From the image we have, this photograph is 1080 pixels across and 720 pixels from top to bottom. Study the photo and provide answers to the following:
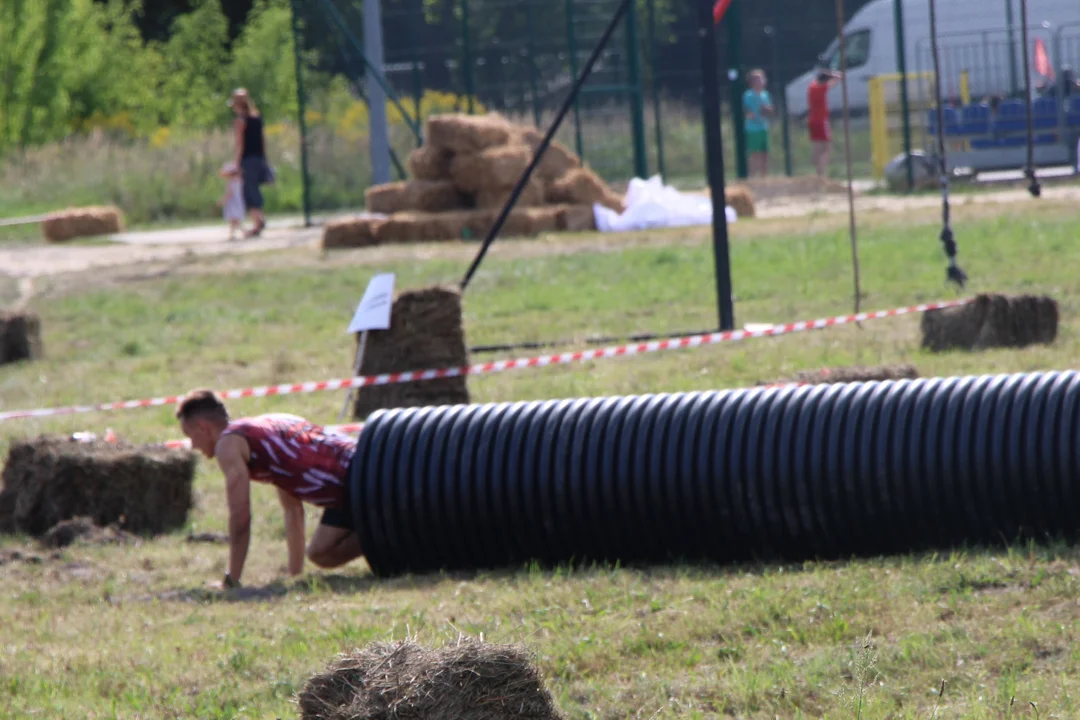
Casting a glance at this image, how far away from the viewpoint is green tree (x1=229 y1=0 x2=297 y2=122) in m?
39.7

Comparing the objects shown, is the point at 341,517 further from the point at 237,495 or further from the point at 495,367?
the point at 495,367

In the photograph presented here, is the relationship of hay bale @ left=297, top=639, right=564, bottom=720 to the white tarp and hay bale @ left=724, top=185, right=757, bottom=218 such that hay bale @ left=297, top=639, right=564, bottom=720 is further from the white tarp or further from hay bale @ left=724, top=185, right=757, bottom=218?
hay bale @ left=724, top=185, right=757, bottom=218

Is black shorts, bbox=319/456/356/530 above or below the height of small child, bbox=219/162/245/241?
below

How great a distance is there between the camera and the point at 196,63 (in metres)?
43.8

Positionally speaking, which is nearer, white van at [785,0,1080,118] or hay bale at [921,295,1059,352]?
hay bale at [921,295,1059,352]

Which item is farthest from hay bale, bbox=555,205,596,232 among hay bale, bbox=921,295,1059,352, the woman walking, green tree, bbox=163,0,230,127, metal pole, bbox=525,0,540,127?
green tree, bbox=163,0,230,127

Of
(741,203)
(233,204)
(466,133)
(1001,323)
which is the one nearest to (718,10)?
(1001,323)

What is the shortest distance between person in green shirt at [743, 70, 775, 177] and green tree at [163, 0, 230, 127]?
64.4 feet

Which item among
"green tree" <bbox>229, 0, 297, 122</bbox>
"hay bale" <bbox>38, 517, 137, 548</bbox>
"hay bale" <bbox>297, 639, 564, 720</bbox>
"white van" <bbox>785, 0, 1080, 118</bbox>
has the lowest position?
"hay bale" <bbox>38, 517, 137, 548</bbox>

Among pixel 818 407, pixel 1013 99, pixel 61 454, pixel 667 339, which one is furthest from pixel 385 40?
pixel 818 407

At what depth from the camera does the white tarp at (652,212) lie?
19891mm

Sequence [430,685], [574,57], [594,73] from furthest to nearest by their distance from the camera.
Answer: [594,73], [574,57], [430,685]

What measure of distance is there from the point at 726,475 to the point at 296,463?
6.39 ft

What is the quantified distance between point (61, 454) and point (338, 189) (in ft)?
69.9
